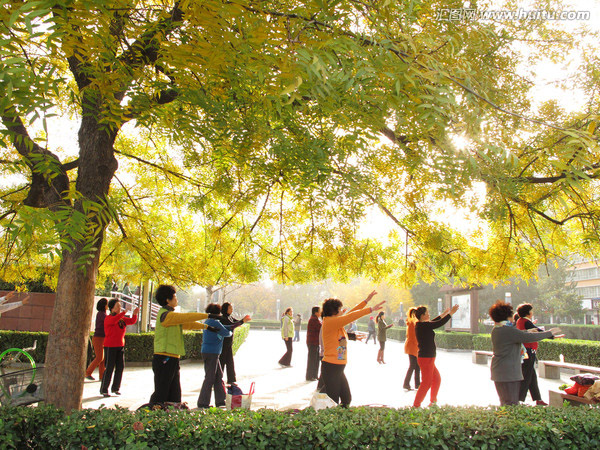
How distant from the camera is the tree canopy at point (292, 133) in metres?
2.48

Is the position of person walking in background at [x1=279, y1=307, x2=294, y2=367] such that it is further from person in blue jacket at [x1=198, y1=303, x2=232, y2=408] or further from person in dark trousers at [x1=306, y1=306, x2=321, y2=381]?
person in blue jacket at [x1=198, y1=303, x2=232, y2=408]

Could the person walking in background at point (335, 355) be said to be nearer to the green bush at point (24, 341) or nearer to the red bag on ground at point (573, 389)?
the red bag on ground at point (573, 389)

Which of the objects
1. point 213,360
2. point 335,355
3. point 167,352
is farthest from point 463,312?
point 167,352

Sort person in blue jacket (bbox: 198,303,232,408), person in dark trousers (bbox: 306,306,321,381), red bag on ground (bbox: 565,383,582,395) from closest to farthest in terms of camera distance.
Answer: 1. red bag on ground (bbox: 565,383,582,395)
2. person in blue jacket (bbox: 198,303,232,408)
3. person in dark trousers (bbox: 306,306,321,381)

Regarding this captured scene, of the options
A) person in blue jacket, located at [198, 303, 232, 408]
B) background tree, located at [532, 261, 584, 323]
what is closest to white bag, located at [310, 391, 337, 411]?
person in blue jacket, located at [198, 303, 232, 408]

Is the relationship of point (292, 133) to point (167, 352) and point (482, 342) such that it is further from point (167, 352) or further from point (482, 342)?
point (482, 342)

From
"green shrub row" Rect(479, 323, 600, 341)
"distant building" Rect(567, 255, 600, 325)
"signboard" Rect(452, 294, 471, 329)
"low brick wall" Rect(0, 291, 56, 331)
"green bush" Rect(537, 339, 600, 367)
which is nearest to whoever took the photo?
"green bush" Rect(537, 339, 600, 367)

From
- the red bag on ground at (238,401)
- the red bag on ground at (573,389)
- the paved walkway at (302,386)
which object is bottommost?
the paved walkway at (302,386)

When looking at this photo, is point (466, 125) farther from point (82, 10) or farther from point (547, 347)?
point (547, 347)

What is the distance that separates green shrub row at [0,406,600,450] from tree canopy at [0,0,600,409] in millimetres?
1287

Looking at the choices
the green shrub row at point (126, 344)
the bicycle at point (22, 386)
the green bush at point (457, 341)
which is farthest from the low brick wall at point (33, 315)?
the green bush at point (457, 341)

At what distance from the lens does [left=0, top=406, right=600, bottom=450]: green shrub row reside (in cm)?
352

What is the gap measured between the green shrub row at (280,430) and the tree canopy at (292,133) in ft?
4.22

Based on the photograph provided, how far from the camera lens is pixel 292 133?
527 centimetres
